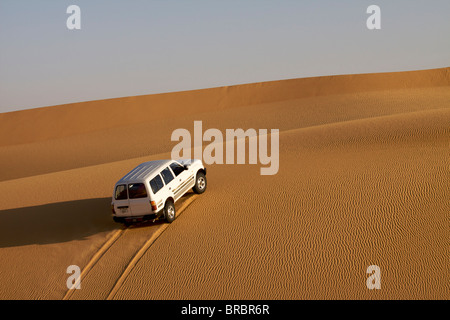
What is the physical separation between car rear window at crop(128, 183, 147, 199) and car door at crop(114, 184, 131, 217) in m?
0.13

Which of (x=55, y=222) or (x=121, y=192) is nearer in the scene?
(x=121, y=192)

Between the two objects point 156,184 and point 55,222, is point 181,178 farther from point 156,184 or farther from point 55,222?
point 55,222

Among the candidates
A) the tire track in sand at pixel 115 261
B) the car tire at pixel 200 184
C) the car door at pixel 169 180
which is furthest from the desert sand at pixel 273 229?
the car door at pixel 169 180

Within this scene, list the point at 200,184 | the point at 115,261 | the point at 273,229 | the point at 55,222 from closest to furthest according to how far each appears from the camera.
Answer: the point at 115,261
the point at 273,229
the point at 55,222
the point at 200,184

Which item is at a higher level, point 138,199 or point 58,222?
point 138,199

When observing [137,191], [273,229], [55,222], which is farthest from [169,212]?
[55,222]

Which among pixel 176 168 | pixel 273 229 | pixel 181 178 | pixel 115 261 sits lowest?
pixel 115 261

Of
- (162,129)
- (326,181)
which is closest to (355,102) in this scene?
(162,129)

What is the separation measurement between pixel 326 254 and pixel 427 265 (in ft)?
6.46

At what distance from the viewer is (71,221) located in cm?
1218

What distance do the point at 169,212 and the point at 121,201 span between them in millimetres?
1357

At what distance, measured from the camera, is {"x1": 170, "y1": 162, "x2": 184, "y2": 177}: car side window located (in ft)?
39.7

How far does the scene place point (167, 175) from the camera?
38.0ft

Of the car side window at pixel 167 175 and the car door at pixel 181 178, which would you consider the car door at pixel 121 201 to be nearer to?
the car side window at pixel 167 175
